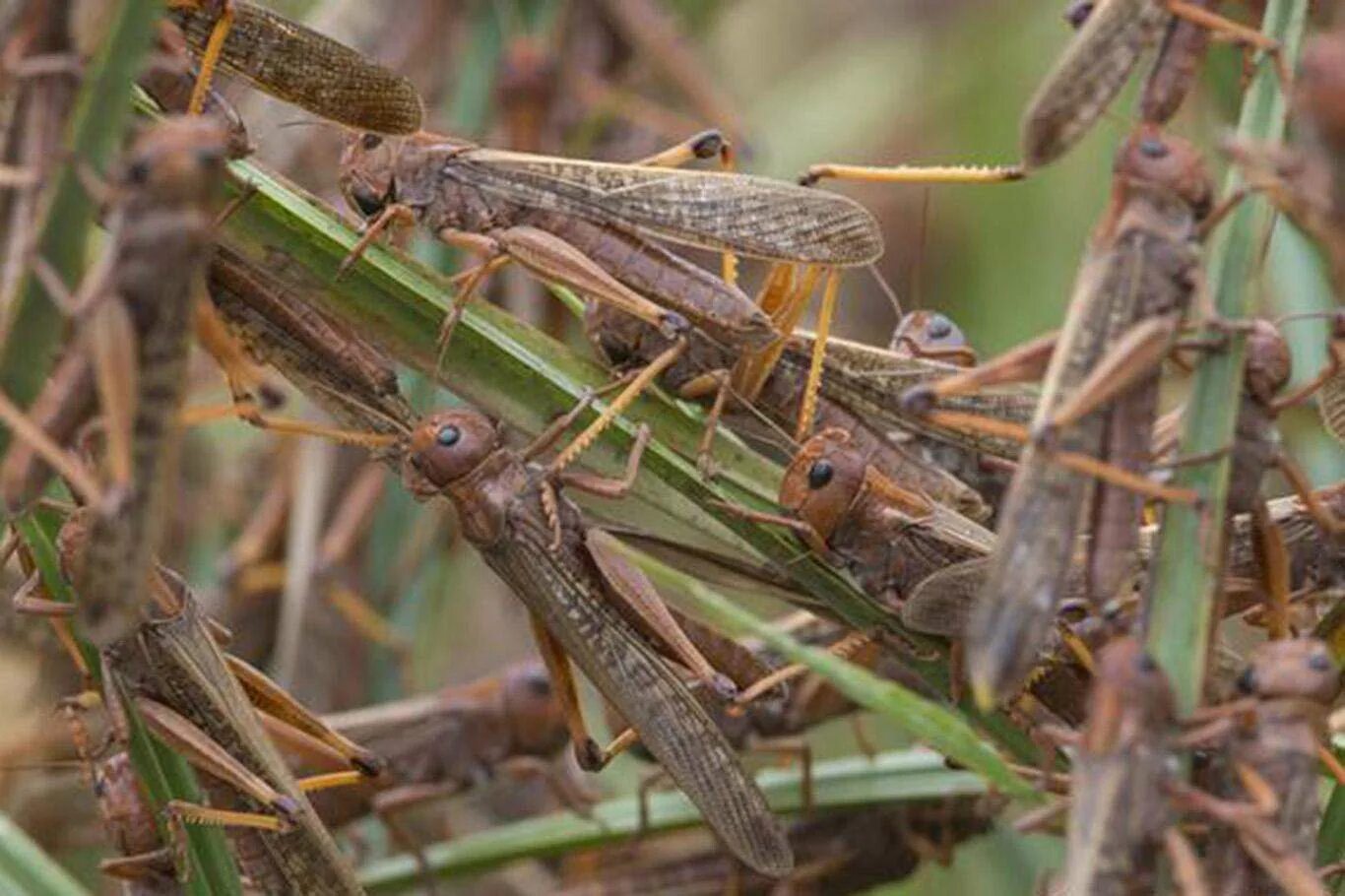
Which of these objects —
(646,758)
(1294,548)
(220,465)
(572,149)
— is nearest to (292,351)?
(1294,548)

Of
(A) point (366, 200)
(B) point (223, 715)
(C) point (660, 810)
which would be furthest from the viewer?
(C) point (660, 810)

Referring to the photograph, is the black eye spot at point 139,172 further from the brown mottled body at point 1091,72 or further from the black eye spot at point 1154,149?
the black eye spot at point 1154,149

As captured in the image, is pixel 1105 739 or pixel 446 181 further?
pixel 446 181

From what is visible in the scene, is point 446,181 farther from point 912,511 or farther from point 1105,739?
point 1105,739

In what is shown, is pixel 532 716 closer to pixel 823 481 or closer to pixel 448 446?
pixel 448 446

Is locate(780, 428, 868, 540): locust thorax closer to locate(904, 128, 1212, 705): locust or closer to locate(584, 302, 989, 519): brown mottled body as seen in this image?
locate(584, 302, 989, 519): brown mottled body

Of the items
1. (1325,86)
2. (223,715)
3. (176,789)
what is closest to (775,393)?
(223,715)

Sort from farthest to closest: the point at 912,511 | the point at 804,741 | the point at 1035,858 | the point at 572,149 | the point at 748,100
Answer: the point at 748,100 < the point at 572,149 < the point at 1035,858 < the point at 804,741 < the point at 912,511
